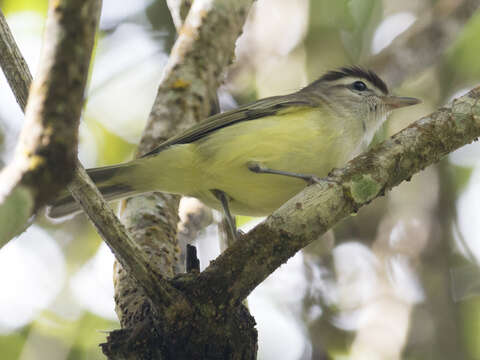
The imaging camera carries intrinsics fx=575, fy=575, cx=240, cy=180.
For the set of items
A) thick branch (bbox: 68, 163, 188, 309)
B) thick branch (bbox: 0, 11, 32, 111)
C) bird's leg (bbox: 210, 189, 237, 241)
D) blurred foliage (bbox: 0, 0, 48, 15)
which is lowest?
thick branch (bbox: 68, 163, 188, 309)

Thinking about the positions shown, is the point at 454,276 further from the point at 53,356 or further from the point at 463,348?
the point at 53,356

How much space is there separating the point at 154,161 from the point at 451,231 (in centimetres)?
352

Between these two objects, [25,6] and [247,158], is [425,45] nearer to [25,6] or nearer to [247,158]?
[247,158]

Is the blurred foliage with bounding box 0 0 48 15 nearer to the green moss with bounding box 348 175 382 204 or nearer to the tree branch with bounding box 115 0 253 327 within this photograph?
the tree branch with bounding box 115 0 253 327

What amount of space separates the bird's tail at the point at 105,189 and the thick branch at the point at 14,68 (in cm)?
187

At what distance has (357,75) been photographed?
4961 mm

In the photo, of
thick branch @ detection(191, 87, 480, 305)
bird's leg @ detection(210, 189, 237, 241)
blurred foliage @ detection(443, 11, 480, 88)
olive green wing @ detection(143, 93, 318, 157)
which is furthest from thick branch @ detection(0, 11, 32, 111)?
blurred foliage @ detection(443, 11, 480, 88)

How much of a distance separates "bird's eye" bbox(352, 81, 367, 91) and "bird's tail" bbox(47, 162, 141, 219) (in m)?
2.05

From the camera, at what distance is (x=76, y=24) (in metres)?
1.70

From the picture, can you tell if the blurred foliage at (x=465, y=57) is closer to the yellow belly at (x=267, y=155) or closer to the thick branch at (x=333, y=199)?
the yellow belly at (x=267, y=155)

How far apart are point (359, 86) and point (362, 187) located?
2244 millimetres

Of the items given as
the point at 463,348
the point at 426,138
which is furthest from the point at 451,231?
the point at 426,138

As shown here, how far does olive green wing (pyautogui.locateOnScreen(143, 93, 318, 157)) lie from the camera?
159 inches

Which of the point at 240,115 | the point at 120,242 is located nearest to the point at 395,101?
the point at 240,115
